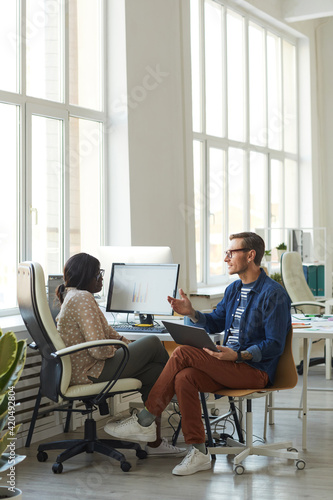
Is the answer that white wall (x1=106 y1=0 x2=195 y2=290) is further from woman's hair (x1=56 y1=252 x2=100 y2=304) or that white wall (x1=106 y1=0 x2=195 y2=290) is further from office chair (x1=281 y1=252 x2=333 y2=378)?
woman's hair (x1=56 y1=252 x2=100 y2=304)

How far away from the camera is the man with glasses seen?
3.59m

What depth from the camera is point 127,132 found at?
5637 mm

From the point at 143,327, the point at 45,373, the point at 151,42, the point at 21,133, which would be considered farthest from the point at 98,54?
the point at 45,373

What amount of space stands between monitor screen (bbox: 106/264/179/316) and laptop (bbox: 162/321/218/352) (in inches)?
17.1

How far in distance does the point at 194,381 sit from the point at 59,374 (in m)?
0.71

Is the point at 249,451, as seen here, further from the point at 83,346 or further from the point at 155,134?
the point at 155,134

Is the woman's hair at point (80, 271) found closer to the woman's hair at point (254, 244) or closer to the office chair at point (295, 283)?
the woman's hair at point (254, 244)

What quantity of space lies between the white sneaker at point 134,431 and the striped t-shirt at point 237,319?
24.2 inches

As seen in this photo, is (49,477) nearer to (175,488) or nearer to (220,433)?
(175,488)

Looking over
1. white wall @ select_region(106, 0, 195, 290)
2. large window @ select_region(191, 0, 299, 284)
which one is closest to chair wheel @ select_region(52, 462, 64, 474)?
white wall @ select_region(106, 0, 195, 290)

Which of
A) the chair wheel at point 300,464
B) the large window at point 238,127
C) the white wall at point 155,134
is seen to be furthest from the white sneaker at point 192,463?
the large window at point 238,127

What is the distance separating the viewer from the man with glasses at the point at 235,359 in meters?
3.59

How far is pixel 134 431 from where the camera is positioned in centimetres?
372

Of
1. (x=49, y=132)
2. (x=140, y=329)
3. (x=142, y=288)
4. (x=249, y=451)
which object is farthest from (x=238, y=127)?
(x=249, y=451)
